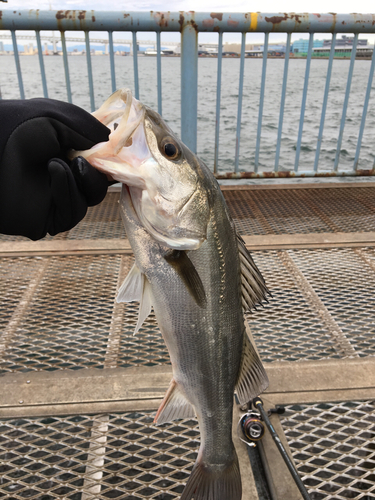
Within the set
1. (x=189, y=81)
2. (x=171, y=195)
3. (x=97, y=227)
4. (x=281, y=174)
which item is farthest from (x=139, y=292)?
(x=281, y=174)

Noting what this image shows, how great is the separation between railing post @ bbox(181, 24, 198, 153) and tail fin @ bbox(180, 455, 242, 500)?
3701mm

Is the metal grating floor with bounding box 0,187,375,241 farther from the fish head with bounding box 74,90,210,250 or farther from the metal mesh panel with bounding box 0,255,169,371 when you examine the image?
the fish head with bounding box 74,90,210,250

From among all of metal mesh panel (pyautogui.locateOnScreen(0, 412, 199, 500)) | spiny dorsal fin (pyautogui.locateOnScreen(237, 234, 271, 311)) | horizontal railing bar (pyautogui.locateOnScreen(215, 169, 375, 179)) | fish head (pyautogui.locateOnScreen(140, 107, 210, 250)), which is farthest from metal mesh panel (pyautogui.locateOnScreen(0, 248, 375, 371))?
horizontal railing bar (pyautogui.locateOnScreen(215, 169, 375, 179))

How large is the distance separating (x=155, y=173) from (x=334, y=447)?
5.55 feet

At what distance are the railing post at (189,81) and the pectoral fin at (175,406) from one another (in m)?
3.44

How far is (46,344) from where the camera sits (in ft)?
8.71

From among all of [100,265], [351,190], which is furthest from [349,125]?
[100,265]

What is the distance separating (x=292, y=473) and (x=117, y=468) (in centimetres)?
89

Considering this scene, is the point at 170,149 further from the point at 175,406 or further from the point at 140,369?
the point at 140,369

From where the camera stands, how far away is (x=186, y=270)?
5.13ft

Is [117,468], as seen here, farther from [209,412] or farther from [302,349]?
[302,349]

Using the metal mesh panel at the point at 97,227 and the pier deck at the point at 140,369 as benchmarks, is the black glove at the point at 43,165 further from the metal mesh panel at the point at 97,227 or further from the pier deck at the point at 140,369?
the metal mesh panel at the point at 97,227

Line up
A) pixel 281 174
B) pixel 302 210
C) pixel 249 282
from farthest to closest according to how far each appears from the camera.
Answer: pixel 281 174
pixel 302 210
pixel 249 282

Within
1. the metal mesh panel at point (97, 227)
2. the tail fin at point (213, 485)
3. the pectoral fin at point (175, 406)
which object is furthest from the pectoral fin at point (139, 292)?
the metal mesh panel at point (97, 227)
